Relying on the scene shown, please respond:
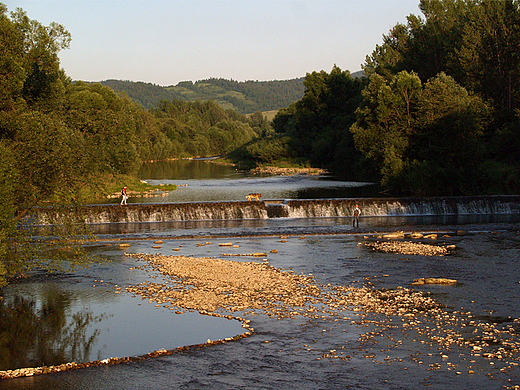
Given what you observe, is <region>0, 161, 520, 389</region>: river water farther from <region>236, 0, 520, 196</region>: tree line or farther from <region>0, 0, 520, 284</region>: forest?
<region>236, 0, 520, 196</region>: tree line

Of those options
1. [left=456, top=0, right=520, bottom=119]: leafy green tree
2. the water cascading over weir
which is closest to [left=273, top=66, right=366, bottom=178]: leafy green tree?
[left=456, top=0, right=520, bottom=119]: leafy green tree

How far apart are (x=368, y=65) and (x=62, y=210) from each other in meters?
114

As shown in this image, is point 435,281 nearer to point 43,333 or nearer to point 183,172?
point 43,333

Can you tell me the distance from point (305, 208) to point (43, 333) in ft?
104

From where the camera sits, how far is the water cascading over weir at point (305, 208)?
44.2 metres

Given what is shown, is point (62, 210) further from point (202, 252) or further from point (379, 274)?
point (379, 274)

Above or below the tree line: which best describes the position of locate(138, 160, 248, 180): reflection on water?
below

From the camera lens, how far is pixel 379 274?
2452 cm

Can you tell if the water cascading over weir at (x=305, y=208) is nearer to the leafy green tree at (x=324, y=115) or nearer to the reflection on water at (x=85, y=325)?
the reflection on water at (x=85, y=325)

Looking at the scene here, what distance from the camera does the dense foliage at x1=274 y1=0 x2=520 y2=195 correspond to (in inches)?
2267

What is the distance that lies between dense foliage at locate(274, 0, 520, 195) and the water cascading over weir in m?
9.10

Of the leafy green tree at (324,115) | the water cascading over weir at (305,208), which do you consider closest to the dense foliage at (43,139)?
the water cascading over weir at (305,208)

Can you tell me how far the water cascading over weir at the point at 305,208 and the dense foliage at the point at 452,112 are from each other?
910 centimetres

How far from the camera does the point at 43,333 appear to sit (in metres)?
16.9
